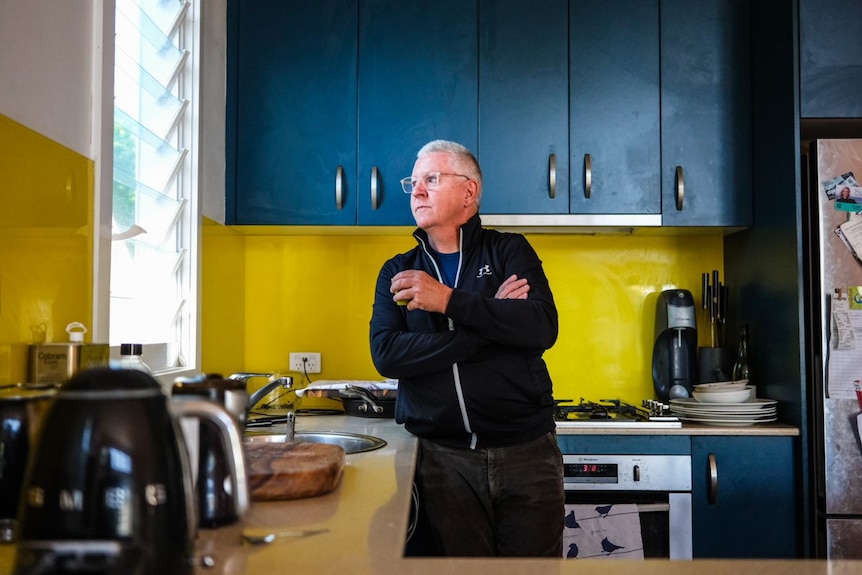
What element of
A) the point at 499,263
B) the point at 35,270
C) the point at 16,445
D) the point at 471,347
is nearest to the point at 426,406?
the point at 471,347

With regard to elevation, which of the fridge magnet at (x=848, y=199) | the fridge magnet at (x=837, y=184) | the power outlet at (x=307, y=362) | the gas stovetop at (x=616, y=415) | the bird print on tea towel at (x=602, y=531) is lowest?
the bird print on tea towel at (x=602, y=531)

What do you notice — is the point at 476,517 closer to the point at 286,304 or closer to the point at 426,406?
the point at 426,406

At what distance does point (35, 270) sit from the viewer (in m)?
1.56

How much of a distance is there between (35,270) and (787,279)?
88.0 inches

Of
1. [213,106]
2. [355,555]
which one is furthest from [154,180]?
[355,555]

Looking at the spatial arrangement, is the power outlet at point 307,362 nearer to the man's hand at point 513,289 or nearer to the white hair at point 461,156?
the white hair at point 461,156

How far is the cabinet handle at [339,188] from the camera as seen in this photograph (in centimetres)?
293

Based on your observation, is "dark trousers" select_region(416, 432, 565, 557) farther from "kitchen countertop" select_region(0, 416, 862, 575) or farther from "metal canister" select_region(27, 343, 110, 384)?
"metal canister" select_region(27, 343, 110, 384)

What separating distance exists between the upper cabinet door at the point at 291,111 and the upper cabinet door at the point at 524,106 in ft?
1.62

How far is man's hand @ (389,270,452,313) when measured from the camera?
203 cm

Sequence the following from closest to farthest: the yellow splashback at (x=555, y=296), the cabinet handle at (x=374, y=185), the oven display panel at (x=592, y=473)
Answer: the oven display panel at (x=592, y=473), the cabinet handle at (x=374, y=185), the yellow splashback at (x=555, y=296)

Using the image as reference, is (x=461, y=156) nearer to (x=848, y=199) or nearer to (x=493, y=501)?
(x=493, y=501)

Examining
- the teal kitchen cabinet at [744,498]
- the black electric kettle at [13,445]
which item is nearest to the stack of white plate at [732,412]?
the teal kitchen cabinet at [744,498]

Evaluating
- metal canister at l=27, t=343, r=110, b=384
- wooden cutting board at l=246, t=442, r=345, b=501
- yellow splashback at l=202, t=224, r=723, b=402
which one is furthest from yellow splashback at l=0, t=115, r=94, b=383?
yellow splashback at l=202, t=224, r=723, b=402
